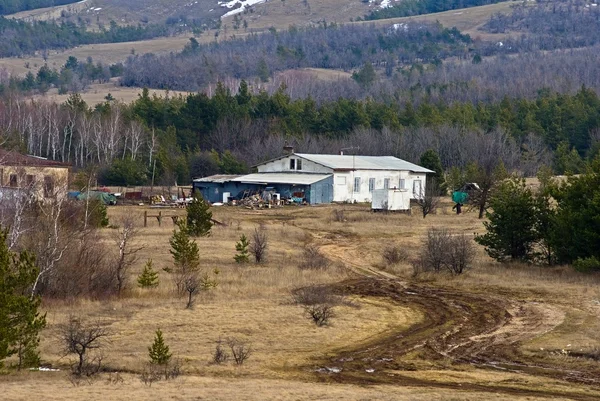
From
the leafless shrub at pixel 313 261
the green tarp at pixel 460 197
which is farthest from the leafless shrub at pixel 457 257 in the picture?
the green tarp at pixel 460 197

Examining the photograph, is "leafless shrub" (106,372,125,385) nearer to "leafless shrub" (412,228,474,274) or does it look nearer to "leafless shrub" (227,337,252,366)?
"leafless shrub" (227,337,252,366)

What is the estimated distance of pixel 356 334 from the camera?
23109 millimetres

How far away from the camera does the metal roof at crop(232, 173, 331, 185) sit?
61.5m

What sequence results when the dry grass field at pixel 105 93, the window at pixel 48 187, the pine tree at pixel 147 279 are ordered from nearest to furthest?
the pine tree at pixel 147 279
the window at pixel 48 187
the dry grass field at pixel 105 93

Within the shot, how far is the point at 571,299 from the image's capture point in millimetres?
27844

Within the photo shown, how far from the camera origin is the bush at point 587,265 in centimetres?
3122

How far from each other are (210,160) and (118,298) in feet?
169

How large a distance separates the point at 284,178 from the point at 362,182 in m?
4.67

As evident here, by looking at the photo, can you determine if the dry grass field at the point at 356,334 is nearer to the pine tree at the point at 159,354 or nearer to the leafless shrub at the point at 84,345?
the leafless shrub at the point at 84,345

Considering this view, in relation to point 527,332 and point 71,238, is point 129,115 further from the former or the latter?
point 527,332

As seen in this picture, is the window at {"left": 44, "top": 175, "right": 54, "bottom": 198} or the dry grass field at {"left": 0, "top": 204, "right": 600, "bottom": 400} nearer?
the dry grass field at {"left": 0, "top": 204, "right": 600, "bottom": 400}

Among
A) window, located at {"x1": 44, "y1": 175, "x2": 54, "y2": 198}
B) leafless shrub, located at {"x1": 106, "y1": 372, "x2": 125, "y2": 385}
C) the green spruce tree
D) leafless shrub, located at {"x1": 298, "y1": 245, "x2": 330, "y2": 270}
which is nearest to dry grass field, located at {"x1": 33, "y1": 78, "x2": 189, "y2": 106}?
window, located at {"x1": 44, "y1": 175, "x2": 54, "y2": 198}

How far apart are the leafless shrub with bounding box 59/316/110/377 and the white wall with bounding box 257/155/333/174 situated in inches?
1618

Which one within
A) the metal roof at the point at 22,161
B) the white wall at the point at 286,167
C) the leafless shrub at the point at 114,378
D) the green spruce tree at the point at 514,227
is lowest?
the leafless shrub at the point at 114,378
